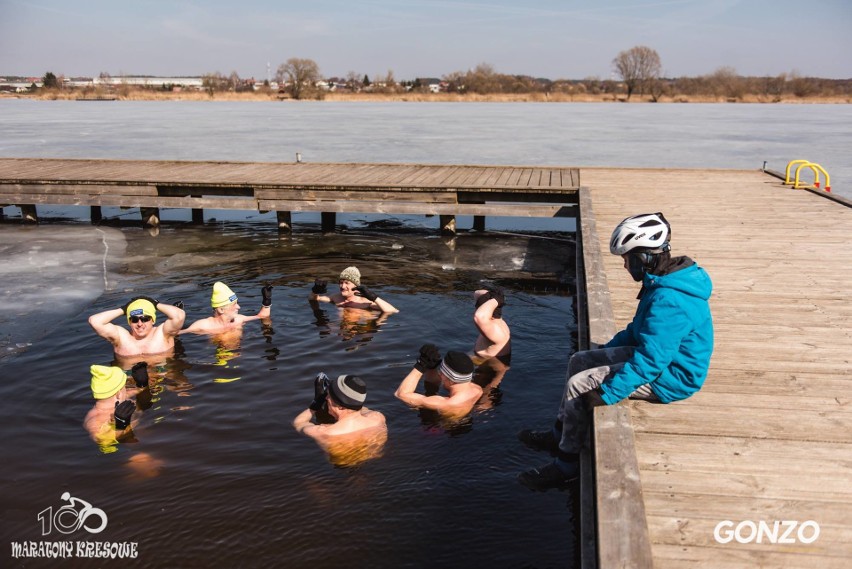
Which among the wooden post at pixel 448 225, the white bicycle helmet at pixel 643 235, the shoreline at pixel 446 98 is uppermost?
the shoreline at pixel 446 98

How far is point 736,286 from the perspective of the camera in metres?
7.61

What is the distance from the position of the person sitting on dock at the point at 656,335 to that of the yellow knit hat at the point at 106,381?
13.2 feet

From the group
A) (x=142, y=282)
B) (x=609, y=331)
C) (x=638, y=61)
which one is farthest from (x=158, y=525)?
(x=638, y=61)

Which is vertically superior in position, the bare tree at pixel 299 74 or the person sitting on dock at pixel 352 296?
the bare tree at pixel 299 74

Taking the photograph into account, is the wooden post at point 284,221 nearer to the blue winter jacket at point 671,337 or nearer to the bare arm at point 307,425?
the bare arm at point 307,425

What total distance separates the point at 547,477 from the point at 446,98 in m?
62.8

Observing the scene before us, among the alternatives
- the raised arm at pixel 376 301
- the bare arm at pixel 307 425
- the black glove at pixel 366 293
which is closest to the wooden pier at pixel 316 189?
the raised arm at pixel 376 301

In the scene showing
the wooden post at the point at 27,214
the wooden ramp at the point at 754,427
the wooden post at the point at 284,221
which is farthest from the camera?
the wooden post at the point at 27,214

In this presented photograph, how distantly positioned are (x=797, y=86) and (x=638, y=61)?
24.1m

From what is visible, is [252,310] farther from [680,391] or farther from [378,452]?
[680,391]

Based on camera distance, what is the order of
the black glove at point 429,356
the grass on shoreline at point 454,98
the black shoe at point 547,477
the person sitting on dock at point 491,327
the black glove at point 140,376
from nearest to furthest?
the black shoe at point 547,477 < the black glove at point 429,356 < the black glove at point 140,376 < the person sitting on dock at point 491,327 < the grass on shoreline at point 454,98

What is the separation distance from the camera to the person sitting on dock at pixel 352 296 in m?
9.66

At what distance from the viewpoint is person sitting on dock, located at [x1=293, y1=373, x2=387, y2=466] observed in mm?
5898

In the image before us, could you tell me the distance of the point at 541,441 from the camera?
613cm
